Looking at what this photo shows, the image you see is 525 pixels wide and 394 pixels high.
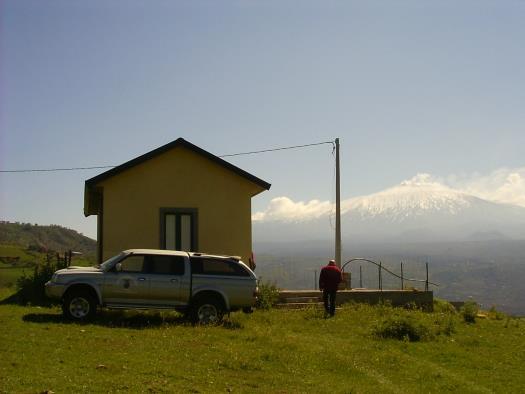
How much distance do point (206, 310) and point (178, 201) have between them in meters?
6.50

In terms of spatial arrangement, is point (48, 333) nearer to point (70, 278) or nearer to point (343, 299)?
point (70, 278)

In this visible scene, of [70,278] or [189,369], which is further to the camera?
[70,278]

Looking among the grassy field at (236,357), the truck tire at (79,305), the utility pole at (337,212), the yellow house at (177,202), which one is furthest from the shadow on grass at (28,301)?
the utility pole at (337,212)

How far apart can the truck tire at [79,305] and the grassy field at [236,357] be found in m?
0.31

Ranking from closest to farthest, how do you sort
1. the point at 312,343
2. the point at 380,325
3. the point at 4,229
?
the point at 312,343 → the point at 380,325 → the point at 4,229

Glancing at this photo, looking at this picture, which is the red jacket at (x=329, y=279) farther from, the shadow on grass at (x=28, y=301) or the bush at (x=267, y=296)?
the shadow on grass at (x=28, y=301)

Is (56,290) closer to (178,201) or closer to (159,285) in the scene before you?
(159,285)

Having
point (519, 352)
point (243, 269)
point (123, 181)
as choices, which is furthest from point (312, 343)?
point (123, 181)

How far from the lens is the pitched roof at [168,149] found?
2030cm

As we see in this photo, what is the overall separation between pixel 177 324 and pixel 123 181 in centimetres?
716

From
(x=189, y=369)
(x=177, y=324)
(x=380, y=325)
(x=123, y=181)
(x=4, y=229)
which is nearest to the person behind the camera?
(x=189, y=369)

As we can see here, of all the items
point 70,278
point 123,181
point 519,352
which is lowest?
point 519,352

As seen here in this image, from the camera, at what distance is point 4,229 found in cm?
8894

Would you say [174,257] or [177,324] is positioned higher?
[174,257]
